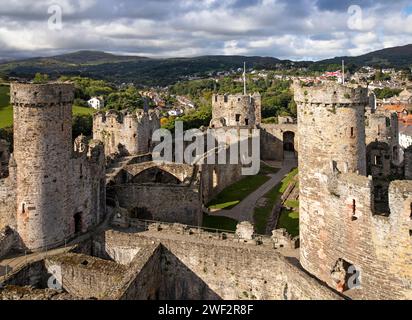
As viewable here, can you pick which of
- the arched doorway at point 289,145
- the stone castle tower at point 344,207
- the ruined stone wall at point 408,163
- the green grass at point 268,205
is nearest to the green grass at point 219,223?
the green grass at point 268,205

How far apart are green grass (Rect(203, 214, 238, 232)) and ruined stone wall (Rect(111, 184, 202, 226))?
136 centimetres

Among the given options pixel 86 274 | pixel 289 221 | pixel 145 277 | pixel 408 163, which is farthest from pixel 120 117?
pixel 408 163

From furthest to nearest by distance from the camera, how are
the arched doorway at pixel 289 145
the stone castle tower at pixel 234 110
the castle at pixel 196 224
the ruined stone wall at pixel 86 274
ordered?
the arched doorway at pixel 289 145
the stone castle tower at pixel 234 110
the ruined stone wall at pixel 86 274
the castle at pixel 196 224

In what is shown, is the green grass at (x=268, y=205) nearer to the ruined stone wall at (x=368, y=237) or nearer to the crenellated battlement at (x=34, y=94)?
the ruined stone wall at (x=368, y=237)

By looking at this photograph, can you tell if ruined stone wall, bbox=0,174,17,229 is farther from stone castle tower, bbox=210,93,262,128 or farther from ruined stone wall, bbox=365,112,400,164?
stone castle tower, bbox=210,93,262,128

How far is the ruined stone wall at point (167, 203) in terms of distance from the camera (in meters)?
25.9

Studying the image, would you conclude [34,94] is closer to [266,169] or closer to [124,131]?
[124,131]

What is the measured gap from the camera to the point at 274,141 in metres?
48.1

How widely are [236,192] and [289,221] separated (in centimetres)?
732

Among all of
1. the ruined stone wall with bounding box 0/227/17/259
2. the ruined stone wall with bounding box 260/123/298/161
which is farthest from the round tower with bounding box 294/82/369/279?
the ruined stone wall with bounding box 260/123/298/161

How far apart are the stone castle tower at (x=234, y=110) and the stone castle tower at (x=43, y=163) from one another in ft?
83.6

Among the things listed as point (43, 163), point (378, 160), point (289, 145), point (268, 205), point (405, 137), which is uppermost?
point (405, 137)

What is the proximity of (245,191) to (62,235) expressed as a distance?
1711 centimetres

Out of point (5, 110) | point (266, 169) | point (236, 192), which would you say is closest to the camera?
point (236, 192)
